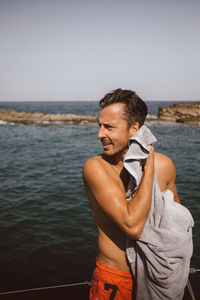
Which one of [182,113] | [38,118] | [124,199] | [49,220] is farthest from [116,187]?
[38,118]

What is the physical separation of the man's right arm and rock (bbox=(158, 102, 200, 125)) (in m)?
37.7

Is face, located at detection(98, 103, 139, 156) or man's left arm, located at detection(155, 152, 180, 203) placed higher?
face, located at detection(98, 103, 139, 156)

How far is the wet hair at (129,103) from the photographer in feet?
7.73

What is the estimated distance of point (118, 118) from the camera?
2.31m

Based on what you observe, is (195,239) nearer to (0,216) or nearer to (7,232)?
(7,232)

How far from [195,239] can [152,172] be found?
5.97m

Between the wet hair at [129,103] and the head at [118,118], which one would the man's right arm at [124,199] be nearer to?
the head at [118,118]

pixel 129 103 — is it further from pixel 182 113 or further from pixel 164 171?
pixel 182 113

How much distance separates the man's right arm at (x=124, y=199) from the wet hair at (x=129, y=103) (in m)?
0.51

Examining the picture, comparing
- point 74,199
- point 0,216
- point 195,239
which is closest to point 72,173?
point 74,199

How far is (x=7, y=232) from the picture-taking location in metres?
7.30

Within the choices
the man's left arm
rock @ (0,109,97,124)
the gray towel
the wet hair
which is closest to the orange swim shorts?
the gray towel

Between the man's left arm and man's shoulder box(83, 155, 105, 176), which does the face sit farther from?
the man's left arm

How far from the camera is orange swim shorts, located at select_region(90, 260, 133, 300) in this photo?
7.19ft
